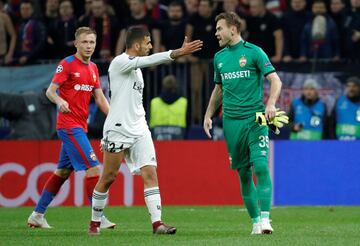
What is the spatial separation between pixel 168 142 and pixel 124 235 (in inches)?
300

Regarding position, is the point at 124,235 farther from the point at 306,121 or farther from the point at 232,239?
the point at 306,121

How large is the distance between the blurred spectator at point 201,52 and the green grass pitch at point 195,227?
8.48 feet

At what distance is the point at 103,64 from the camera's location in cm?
2098

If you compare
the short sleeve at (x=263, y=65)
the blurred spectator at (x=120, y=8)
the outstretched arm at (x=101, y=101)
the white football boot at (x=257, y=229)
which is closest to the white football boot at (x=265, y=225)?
the white football boot at (x=257, y=229)

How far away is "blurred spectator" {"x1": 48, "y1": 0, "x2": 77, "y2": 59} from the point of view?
21.9 metres

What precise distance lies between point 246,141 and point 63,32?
10.2 metres

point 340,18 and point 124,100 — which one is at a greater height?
point 340,18

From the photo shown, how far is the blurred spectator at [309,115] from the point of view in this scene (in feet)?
66.1

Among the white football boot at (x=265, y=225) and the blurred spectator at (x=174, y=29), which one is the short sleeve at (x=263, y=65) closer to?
the white football boot at (x=265, y=225)

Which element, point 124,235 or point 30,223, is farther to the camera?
point 30,223

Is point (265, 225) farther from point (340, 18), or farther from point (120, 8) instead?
point (120, 8)

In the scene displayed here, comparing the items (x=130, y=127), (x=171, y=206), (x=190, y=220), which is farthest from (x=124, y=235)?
(x=171, y=206)

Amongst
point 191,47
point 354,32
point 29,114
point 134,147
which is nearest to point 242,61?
point 191,47

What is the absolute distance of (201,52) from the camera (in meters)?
21.5
